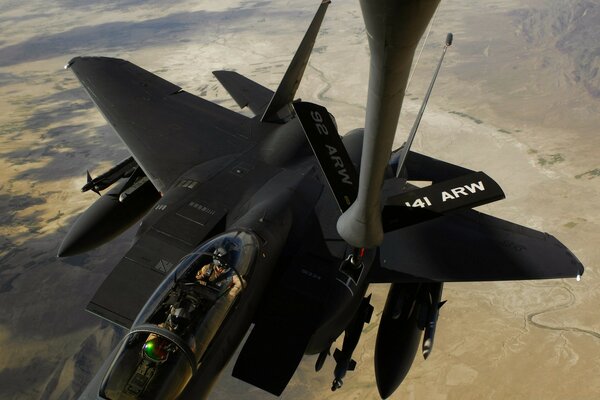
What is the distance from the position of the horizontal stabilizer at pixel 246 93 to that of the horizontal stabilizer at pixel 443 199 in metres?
11.6

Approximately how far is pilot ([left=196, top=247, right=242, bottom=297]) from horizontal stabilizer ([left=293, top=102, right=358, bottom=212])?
9.10ft

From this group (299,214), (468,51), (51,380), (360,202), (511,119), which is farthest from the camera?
(468,51)

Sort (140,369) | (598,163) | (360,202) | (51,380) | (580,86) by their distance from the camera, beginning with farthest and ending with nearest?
(580,86) → (598,163) → (51,380) → (140,369) → (360,202)

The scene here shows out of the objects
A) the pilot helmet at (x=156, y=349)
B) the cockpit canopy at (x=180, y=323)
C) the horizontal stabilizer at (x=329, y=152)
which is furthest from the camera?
the pilot helmet at (x=156, y=349)

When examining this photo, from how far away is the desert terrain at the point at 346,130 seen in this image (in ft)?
84.0

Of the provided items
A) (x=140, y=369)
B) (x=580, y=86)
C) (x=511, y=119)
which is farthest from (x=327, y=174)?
(x=580, y=86)

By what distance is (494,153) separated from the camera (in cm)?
6638

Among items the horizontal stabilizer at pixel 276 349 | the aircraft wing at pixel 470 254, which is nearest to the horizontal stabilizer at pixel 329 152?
the horizontal stabilizer at pixel 276 349

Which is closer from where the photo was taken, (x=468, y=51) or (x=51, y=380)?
(x=51, y=380)

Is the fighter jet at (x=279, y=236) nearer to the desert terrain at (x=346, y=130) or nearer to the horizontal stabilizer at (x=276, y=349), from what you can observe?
the horizontal stabilizer at (x=276, y=349)

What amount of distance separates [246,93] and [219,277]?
11.7 m

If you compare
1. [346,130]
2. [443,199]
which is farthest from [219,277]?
[346,130]

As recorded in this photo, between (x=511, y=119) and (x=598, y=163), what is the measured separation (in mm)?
19798

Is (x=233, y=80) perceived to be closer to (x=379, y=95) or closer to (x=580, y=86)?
(x=379, y=95)
